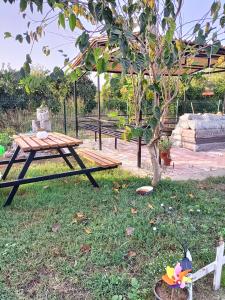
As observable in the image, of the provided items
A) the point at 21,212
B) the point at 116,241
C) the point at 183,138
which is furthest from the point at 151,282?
the point at 183,138

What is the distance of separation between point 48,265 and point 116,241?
1.87 feet

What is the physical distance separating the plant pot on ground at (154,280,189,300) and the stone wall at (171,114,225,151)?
14.3 feet

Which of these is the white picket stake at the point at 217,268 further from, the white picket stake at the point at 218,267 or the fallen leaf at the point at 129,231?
the fallen leaf at the point at 129,231

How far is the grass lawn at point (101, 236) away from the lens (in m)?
1.73

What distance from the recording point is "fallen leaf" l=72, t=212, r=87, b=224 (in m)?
2.52

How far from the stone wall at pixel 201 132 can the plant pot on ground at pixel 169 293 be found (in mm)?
4369

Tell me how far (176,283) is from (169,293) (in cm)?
21

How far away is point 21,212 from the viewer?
274 centimetres

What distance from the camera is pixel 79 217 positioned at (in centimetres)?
258

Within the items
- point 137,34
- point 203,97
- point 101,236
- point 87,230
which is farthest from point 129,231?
point 203,97

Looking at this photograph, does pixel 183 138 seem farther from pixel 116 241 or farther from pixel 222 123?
pixel 116 241

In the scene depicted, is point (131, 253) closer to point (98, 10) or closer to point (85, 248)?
point (85, 248)

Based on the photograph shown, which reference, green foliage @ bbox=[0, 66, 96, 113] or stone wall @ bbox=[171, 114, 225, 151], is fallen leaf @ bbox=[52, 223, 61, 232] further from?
green foliage @ bbox=[0, 66, 96, 113]

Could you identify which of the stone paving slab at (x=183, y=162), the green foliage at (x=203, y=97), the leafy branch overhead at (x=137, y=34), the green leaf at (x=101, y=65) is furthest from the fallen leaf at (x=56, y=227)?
the green foliage at (x=203, y=97)
